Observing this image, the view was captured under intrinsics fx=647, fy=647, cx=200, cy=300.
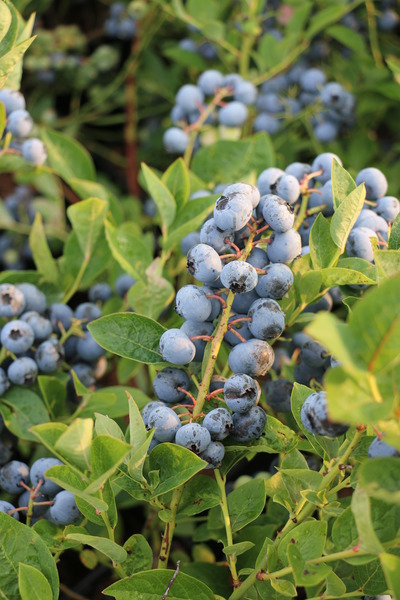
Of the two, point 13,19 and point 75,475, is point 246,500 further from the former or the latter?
point 13,19

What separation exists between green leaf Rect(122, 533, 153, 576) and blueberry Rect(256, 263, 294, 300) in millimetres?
373

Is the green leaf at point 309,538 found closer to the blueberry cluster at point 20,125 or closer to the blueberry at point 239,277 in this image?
the blueberry at point 239,277

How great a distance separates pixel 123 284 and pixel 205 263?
50cm

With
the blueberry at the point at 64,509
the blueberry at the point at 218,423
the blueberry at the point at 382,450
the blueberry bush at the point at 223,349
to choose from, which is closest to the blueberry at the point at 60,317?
the blueberry bush at the point at 223,349

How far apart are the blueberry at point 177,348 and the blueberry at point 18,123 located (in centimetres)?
59

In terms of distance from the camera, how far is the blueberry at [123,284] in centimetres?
131

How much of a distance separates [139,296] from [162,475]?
343 mm

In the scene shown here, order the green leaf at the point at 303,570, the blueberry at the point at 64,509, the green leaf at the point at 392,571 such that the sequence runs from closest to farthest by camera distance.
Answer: the green leaf at the point at 392,571 < the green leaf at the point at 303,570 < the blueberry at the point at 64,509

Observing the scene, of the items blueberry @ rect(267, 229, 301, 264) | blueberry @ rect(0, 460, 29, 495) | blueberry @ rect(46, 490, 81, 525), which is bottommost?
blueberry @ rect(0, 460, 29, 495)

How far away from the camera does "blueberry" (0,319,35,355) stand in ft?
3.52

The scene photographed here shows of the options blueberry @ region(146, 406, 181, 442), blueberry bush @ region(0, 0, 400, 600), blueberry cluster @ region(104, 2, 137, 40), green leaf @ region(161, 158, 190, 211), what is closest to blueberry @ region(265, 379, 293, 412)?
blueberry bush @ region(0, 0, 400, 600)

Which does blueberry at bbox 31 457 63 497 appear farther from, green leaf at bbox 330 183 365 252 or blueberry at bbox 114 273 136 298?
green leaf at bbox 330 183 365 252

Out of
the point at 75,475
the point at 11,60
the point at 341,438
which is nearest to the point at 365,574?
the point at 341,438

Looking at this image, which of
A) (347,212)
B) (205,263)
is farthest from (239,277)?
(347,212)
